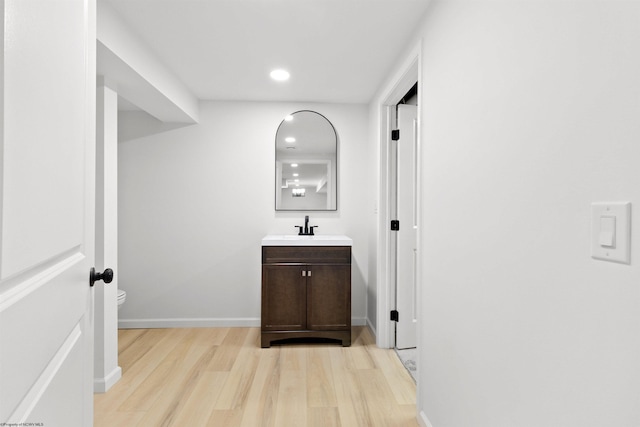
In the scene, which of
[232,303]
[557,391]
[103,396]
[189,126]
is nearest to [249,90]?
[189,126]

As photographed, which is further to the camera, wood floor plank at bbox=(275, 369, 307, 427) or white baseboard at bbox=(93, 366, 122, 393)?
white baseboard at bbox=(93, 366, 122, 393)

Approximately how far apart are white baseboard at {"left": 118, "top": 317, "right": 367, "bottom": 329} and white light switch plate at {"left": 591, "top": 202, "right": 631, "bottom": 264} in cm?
322

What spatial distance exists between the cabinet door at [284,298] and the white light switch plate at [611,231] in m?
2.55

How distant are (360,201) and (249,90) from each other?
5.07ft

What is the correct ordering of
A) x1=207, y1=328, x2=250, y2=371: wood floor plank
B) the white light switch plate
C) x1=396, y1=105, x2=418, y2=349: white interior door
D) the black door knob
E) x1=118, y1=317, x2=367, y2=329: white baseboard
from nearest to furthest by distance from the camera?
the white light switch plate < the black door knob < x1=207, y1=328, x2=250, y2=371: wood floor plank < x1=396, y1=105, x2=418, y2=349: white interior door < x1=118, y1=317, x2=367, y2=329: white baseboard

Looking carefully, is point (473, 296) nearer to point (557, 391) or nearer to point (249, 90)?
point (557, 391)

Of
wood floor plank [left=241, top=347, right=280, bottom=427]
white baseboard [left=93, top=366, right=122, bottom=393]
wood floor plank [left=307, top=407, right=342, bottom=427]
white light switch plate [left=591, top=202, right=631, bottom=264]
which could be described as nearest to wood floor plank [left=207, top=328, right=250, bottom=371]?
wood floor plank [left=241, top=347, right=280, bottom=427]

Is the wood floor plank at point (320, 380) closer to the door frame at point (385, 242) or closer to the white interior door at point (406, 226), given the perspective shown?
the door frame at point (385, 242)

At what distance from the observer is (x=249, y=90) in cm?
346

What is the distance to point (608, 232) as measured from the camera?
32.1 inches

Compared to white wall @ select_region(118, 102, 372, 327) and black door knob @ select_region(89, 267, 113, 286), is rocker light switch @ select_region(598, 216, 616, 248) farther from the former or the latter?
white wall @ select_region(118, 102, 372, 327)

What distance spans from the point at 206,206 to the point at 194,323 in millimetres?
1196

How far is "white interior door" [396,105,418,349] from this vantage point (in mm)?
3160

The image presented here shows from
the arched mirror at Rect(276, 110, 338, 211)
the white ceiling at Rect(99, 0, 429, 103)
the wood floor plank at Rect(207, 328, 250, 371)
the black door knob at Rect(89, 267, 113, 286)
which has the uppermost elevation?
the white ceiling at Rect(99, 0, 429, 103)
